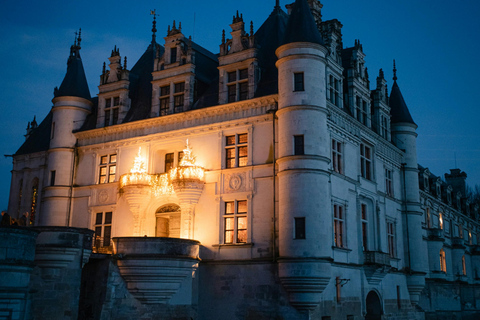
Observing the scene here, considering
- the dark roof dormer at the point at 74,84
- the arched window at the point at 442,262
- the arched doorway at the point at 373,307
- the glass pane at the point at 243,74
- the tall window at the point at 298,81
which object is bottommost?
the arched doorway at the point at 373,307

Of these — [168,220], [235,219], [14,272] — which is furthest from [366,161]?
[14,272]

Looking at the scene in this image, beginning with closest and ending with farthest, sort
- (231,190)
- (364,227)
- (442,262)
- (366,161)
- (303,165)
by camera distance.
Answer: (303,165)
(231,190)
(364,227)
(366,161)
(442,262)

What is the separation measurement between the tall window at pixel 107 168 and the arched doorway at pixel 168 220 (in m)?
4.12

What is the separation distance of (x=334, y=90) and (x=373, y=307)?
12.9m

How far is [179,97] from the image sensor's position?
32.0 metres

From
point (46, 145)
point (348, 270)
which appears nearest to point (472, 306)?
point (348, 270)

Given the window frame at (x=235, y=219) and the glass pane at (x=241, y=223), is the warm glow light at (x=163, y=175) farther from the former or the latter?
the glass pane at (x=241, y=223)

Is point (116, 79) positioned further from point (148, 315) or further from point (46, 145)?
point (148, 315)

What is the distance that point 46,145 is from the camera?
130 ft

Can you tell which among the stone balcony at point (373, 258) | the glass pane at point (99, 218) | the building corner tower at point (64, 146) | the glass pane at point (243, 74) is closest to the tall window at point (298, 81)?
the glass pane at point (243, 74)

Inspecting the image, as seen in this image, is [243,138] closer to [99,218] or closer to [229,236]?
[229,236]

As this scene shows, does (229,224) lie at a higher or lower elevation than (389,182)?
lower

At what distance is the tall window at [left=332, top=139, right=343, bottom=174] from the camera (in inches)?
1145

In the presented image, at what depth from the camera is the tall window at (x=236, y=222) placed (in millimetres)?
27750
